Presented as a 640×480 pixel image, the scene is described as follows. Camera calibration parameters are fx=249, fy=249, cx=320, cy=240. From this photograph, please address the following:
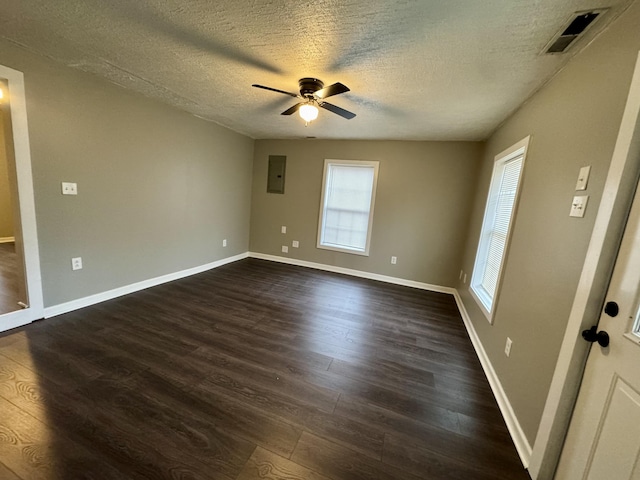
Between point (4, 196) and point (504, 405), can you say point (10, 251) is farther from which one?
point (504, 405)

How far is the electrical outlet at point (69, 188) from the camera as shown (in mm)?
2378

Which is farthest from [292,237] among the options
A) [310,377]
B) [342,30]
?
[342,30]

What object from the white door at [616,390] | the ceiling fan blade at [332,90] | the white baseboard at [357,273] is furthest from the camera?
the white baseboard at [357,273]

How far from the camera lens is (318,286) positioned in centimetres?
386

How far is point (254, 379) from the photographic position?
1.82 meters

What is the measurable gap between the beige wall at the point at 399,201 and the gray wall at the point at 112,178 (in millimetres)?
1321

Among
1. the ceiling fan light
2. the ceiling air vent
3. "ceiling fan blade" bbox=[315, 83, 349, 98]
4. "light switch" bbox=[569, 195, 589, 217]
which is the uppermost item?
the ceiling air vent

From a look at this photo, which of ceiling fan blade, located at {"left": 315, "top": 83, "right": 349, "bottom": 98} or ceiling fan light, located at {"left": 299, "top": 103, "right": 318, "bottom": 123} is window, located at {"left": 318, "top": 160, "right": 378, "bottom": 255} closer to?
ceiling fan light, located at {"left": 299, "top": 103, "right": 318, "bottom": 123}

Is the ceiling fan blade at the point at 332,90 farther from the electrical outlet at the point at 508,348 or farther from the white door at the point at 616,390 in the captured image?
the electrical outlet at the point at 508,348

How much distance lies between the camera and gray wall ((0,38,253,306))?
2.24 m

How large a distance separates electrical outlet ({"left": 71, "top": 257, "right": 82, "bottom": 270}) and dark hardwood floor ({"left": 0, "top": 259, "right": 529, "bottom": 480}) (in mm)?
462

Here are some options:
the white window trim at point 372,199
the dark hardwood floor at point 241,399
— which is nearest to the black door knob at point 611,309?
the dark hardwood floor at point 241,399

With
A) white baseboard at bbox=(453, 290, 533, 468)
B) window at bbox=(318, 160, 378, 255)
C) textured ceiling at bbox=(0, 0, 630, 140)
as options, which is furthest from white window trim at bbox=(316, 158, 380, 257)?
white baseboard at bbox=(453, 290, 533, 468)

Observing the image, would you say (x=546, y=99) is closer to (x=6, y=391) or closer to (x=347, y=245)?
(x=347, y=245)
